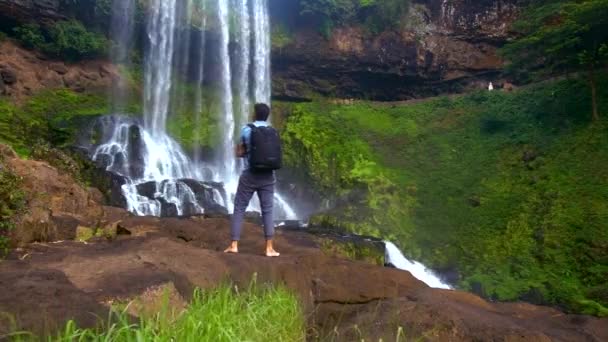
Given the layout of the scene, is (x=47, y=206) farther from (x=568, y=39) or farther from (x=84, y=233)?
(x=568, y=39)

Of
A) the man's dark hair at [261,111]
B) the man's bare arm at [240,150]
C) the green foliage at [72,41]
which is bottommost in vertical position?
the man's bare arm at [240,150]

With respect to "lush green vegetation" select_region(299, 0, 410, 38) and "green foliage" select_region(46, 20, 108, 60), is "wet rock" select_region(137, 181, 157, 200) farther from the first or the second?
"lush green vegetation" select_region(299, 0, 410, 38)

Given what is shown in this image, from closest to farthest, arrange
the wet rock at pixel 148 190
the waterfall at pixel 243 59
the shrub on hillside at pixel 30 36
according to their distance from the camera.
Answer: the wet rock at pixel 148 190
the shrub on hillside at pixel 30 36
the waterfall at pixel 243 59

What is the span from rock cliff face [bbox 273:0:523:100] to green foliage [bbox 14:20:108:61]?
8.43 m

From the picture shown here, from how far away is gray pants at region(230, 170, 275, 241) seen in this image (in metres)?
5.82

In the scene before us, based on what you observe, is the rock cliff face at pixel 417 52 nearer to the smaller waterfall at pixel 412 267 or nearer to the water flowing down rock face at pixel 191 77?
the water flowing down rock face at pixel 191 77

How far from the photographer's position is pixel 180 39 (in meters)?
24.4

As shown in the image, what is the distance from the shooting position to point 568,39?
686 inches

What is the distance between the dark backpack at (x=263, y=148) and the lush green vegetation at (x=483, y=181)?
8.02 metres

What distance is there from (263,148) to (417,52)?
22.0 m

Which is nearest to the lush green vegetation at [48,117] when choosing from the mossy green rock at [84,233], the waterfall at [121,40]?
the waterfall at [121,40]

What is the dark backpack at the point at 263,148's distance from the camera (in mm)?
5512

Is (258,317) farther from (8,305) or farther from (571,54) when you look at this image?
(571,54)

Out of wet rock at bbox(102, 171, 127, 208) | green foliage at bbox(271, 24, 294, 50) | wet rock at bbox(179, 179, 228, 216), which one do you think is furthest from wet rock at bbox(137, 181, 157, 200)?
green foliage at bbox(271, 24, 294, 50)
